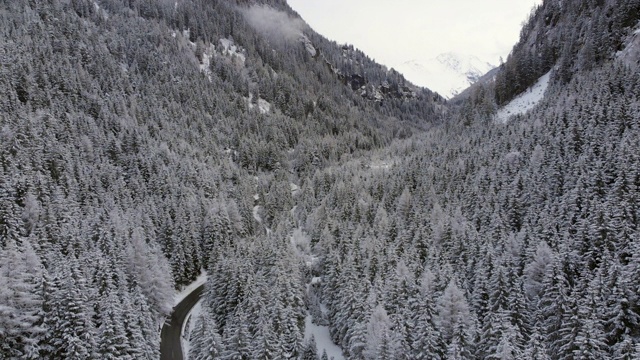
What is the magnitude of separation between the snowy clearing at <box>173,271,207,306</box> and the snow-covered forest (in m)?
2.85

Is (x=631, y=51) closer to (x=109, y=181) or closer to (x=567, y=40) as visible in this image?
(x=567, y=40)

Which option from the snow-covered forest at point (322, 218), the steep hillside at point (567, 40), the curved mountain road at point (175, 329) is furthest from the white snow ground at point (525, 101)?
the curved mountain road at point (175, 329)

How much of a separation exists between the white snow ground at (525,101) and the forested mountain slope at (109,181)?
68.9 meters

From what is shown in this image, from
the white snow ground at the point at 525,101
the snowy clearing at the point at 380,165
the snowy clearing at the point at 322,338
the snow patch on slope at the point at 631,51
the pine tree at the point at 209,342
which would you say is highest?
the snow patch on slope at the point at 631,51

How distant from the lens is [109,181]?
107062mm

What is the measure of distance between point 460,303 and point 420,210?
148ft

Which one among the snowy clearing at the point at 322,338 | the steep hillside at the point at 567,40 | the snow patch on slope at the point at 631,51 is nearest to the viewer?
the snowy clearing at the point at 322,338

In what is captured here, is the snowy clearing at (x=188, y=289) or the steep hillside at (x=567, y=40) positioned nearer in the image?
the snowy clearing at (x=188, y=289)

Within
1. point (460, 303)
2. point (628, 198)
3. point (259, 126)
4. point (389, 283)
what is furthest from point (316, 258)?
point (259, 126)

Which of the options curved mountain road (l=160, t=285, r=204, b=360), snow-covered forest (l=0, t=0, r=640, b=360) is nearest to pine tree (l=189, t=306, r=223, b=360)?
snow-covered forest (l=0, t=0, r=640, b=360)

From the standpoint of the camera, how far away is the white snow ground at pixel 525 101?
133500 millimetres

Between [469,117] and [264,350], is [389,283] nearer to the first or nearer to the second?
[264,350]

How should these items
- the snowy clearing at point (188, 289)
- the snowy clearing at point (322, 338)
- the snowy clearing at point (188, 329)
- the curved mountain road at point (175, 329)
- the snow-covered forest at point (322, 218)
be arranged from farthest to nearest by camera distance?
the snowy clearing at point (188, 289)
the snowy clearing at point (188, 329)
the curved mountain road at point (175, 329)
the snowy clearing at point (322, 338)
the snow-covered forest at point (322, 218)

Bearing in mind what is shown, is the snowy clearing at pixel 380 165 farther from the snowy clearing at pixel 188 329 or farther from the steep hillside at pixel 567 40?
the snowy clearing at pixel 188 329
